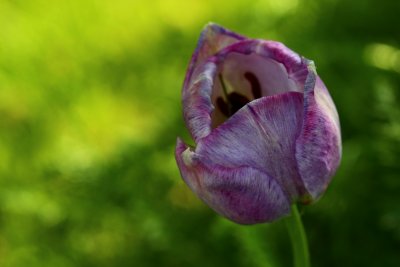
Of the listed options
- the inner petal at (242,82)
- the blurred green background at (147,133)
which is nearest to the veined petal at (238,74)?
the inner petal at (242,82)

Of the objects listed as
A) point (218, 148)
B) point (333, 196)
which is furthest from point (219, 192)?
point (333, 196)

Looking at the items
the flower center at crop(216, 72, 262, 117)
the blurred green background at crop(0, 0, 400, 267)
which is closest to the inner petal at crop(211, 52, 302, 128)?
the flower center at crop(216, 72, 262, 117)

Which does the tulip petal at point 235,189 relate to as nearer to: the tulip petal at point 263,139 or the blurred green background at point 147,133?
the tulip petal at point 263,139

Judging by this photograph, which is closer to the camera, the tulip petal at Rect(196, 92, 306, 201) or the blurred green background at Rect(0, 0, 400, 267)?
the tulip petal at Rect(196, 92, 306, 201)

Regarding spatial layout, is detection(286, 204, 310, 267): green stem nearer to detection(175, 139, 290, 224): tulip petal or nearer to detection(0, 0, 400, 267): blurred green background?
detection(175, 139, 290, 224): tulip petal

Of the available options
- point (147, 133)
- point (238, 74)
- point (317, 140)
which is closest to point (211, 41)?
point (238, 74)
